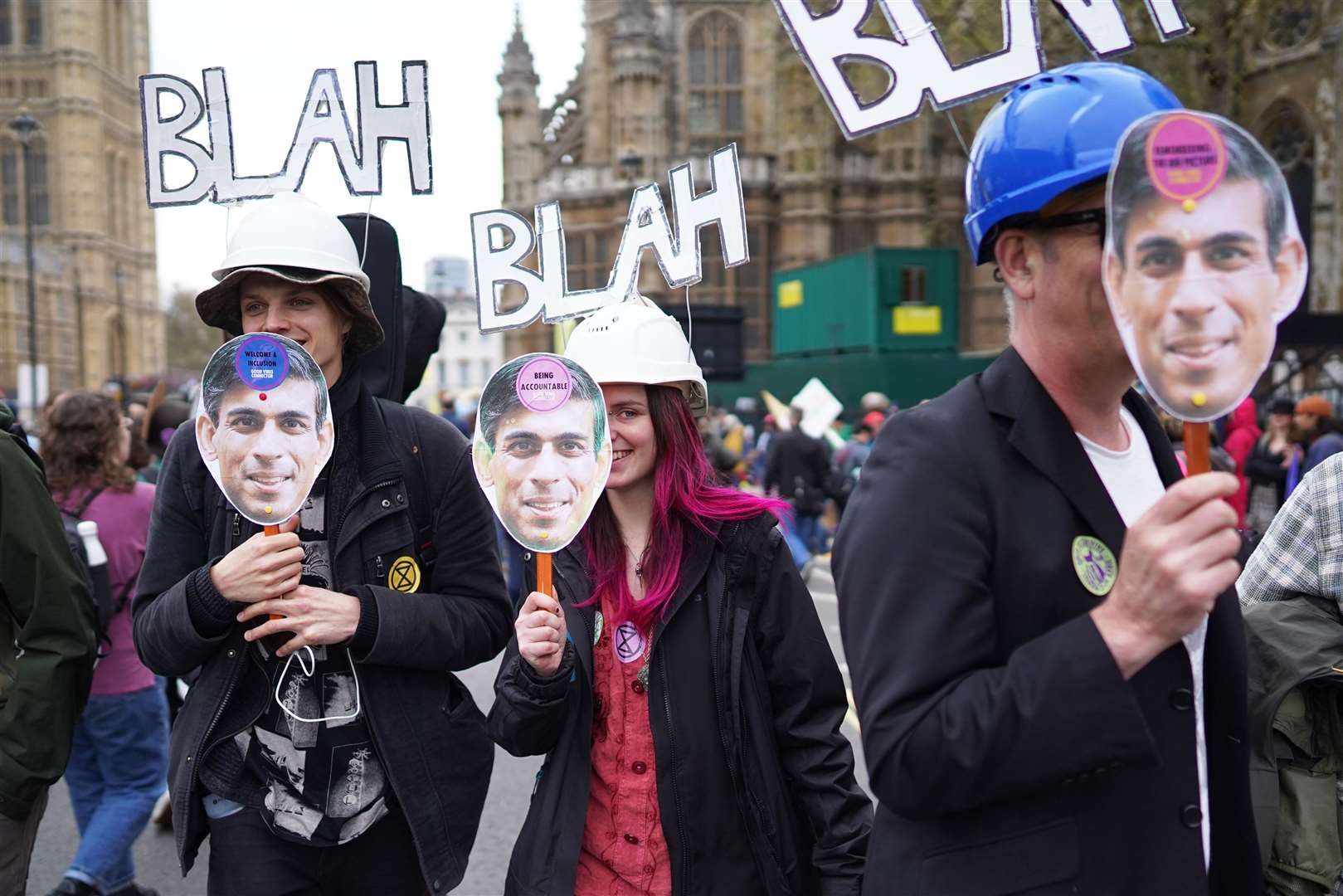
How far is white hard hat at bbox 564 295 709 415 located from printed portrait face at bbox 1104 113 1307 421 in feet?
4.78

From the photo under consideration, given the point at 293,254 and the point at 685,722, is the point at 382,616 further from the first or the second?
the point at 293,254

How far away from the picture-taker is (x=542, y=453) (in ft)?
8.32

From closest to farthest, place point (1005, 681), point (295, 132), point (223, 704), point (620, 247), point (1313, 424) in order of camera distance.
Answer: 1. point (1005, 681)
2. point (223, 704)
3. point (295, 132)
4. point (620, 247)
5. point (1313, 424)

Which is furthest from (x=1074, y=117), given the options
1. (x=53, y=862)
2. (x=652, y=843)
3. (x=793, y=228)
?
(x=793, y=228)

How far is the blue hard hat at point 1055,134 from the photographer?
1.52 meters

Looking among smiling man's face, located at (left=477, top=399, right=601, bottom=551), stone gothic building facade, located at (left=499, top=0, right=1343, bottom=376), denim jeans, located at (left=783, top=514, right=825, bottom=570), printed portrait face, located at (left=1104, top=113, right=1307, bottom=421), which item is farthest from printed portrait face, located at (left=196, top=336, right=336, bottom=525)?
stone gothic building facade, located at (left=499, top=0, right=1343, bottom=376)

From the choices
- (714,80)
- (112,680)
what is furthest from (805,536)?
(714,80)

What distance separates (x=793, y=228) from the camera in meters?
34.7

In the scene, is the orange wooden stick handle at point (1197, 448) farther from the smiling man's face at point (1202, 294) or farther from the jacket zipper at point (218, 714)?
the jacket zipper at point (218, 714)

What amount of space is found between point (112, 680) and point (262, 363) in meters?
2.89

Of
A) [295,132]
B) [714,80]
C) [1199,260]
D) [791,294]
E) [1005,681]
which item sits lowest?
[1005,681]

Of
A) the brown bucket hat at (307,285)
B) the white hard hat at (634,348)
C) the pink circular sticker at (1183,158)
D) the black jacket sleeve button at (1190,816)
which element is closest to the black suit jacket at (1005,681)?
the black jacket sleeve button at (1190,816)

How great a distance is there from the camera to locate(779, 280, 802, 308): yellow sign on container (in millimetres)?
28094

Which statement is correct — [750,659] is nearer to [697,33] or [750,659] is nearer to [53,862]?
[53,862]
